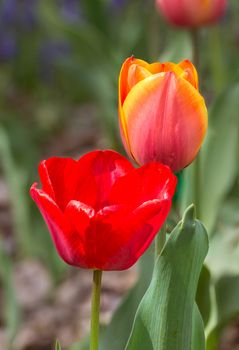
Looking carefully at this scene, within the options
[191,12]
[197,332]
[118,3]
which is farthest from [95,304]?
[118,3]

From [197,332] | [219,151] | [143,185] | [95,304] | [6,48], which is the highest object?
[143,185]

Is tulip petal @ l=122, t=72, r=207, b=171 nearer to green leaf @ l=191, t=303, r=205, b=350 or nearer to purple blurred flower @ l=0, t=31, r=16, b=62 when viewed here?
green leaf @ l=191, t=303, r=205, b=350

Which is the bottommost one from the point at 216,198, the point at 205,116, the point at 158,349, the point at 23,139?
the point at 23,139

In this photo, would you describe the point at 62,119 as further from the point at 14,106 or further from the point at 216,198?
the point at 216,198

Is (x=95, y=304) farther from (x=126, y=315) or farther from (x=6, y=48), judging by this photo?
(x=6, y=48)

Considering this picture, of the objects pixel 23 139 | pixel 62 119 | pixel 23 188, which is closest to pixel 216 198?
pixel 23 188
